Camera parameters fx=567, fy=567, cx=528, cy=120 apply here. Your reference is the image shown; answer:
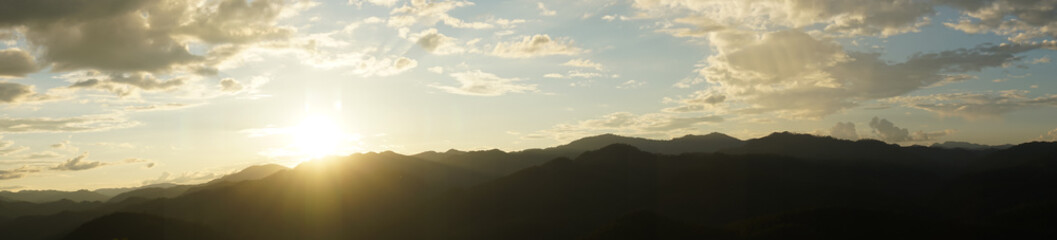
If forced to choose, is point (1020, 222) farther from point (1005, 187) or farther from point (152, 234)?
point (152, 234)

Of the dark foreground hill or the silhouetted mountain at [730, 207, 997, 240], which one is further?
the dark foreground hill

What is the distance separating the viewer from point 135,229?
4274 inches

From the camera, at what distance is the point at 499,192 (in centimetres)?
15425

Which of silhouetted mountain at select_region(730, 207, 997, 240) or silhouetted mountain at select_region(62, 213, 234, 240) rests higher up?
silhouetted mountain at select_region(62, 213, 234, 240)

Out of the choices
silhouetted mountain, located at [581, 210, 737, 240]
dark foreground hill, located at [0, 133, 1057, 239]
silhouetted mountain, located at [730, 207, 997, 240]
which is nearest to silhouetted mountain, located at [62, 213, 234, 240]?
dark foreground hill, located at [0, 133, 1057, 239]

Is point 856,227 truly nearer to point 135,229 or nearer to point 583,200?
point 583,200

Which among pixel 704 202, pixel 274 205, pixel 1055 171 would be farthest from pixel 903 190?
pixel 274 205

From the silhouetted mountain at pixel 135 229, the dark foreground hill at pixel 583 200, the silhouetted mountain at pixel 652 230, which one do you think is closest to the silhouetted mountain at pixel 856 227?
the silhouetted mountain at pixel 652 230

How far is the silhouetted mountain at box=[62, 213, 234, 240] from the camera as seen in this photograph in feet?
342

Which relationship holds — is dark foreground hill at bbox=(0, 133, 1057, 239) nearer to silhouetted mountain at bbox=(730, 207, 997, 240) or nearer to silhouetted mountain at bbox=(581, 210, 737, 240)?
silhouetted mountain at bbox=(581, 210, 737, 240)

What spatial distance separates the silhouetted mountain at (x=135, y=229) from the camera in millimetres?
104312

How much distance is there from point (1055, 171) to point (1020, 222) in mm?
104533

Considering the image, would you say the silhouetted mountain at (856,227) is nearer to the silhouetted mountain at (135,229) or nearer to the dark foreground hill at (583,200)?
the dark foreground hill at (583,200)

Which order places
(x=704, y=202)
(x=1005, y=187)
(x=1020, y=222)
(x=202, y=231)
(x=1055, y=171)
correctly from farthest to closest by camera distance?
(x=1055, y=171), (x=1005, y=187), (x=704, y=202), (x=202, y=231), (x=1020, y=222)
